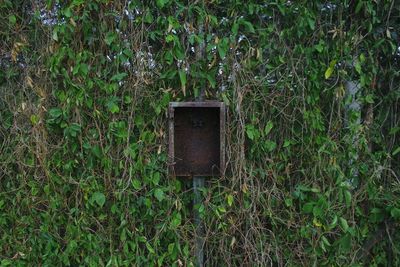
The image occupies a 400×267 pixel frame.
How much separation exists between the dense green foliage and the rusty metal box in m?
0.08

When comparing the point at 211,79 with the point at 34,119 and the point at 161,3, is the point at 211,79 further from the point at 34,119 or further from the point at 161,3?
the point at 34,119

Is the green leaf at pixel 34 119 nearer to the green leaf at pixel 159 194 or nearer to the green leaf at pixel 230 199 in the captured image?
the green leaf at pixel 159 194

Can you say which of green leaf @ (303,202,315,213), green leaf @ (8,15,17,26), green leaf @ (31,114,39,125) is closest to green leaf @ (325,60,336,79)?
green leaf @ (303,202,315,213)

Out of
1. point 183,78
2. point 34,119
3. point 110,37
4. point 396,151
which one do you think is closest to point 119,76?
point 110,37

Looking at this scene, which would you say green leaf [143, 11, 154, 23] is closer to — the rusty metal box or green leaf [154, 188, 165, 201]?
the rusty metal box

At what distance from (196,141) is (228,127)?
0.71 feet

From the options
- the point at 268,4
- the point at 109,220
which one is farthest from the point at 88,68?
the point at 268,4

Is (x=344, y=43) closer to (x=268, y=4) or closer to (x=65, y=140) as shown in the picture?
(x=268, y=4)

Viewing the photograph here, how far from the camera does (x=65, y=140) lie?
8.56 ft

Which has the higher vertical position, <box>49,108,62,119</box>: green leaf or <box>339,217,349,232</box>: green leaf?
<box>49,108,62,119</box>: green leaf

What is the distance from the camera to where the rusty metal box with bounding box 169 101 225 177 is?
262 centimetres

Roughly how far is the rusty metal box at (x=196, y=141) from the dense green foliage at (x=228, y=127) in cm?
8

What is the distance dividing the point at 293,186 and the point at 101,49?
1325 mm

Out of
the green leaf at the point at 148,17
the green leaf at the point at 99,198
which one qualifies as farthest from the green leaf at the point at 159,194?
the green leaf at the point at 148,17
